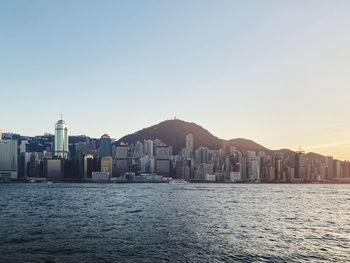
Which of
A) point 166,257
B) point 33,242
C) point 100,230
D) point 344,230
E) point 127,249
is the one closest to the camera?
point 166,257

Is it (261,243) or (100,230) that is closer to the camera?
(261,243)

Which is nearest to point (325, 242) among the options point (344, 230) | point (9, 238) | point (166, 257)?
point (344, 230)

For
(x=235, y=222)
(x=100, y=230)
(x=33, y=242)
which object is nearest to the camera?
(x=33, y=242)

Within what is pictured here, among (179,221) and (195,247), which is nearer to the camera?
(195,247)

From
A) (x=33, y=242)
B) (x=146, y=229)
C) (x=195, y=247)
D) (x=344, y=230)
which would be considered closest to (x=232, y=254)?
(x=195, y=247)

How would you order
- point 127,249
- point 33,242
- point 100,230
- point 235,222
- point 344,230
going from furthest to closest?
point 235,222 < point 344,230 < point 100,230 < point 33,242 < point 127,249

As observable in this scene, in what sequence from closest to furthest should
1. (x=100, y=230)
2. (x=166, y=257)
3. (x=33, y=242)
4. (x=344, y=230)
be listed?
1. (x=166, y=257)
2. (x=33, y=242)
3. (x=100, y=230)
4. (x=344, y=230)

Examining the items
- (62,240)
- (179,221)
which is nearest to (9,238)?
(62,240)

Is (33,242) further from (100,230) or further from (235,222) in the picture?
(235,222)

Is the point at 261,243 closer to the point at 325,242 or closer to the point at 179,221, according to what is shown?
the point at 325,242
